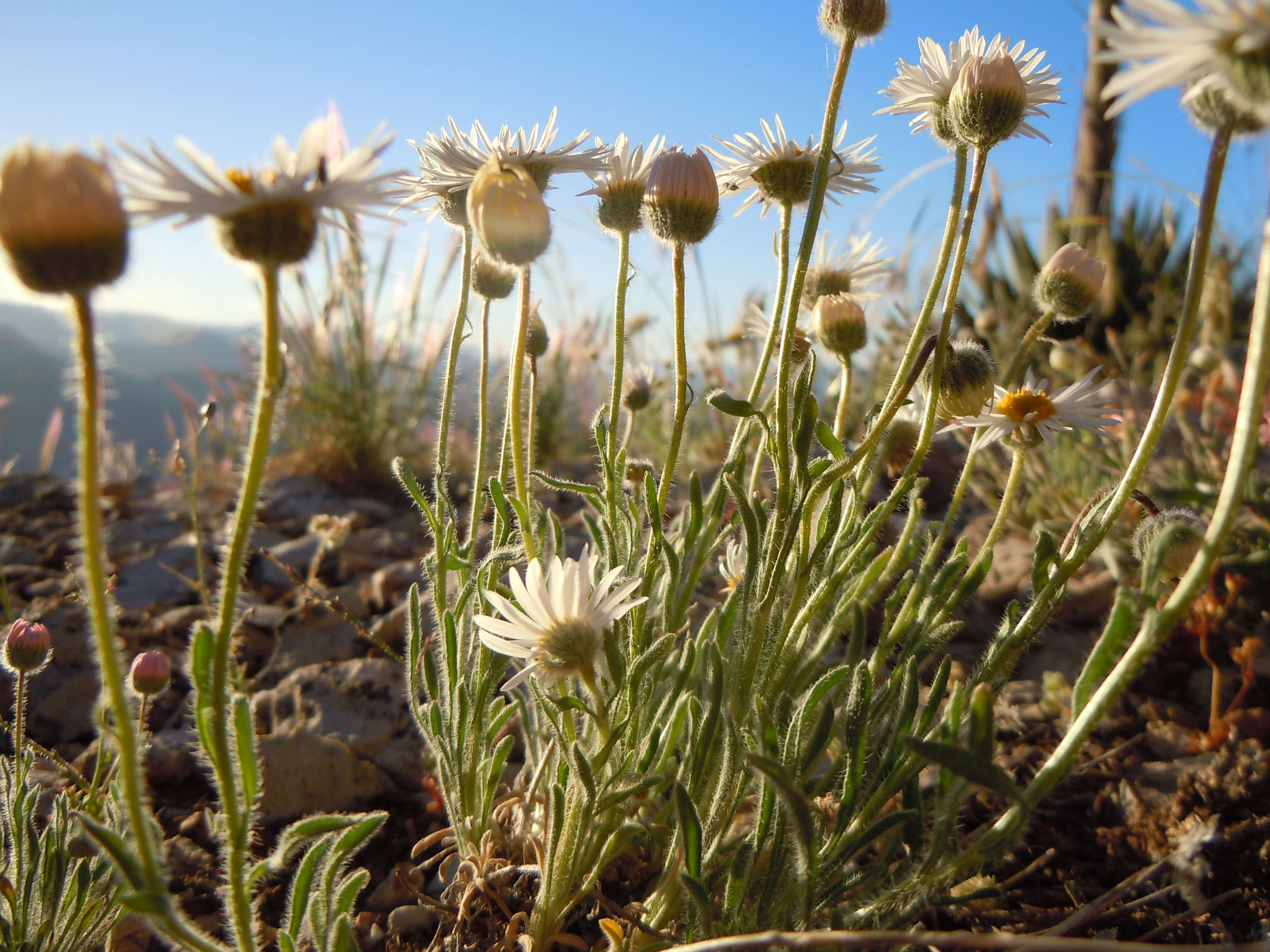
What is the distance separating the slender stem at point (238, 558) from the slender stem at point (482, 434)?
556 mm

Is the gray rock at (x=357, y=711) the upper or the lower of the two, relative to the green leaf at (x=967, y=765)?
lower

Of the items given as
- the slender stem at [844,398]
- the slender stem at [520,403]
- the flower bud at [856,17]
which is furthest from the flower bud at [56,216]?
the slender stem at [844,398]

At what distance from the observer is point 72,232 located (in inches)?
26.7

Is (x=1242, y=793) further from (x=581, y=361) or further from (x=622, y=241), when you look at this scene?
(x=581, y=361)

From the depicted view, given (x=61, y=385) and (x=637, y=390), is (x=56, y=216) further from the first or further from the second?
(x=61, y=385)

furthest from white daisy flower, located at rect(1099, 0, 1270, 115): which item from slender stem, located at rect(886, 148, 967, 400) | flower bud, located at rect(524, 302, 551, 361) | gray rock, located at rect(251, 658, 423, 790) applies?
gray rock, located at rect(251, 658, 423, 790)

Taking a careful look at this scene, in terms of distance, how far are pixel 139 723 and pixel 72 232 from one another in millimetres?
1090

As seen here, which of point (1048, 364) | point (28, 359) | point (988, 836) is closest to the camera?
point (988, 836)

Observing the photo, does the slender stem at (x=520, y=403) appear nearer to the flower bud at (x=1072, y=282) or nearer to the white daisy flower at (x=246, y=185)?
the white daisy flower at (x=246, y=185)

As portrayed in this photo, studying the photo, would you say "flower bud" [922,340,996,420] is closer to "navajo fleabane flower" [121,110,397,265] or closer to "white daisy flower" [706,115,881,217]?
"white daisy flower" [706,115,881,217]

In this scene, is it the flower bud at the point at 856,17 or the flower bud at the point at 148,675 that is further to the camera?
the flower bud at the point at 148,675

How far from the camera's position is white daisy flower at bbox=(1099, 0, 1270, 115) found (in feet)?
2.21

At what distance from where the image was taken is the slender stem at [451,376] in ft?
4.29

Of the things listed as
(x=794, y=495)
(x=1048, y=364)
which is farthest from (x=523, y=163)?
(x=1048, y=364)
